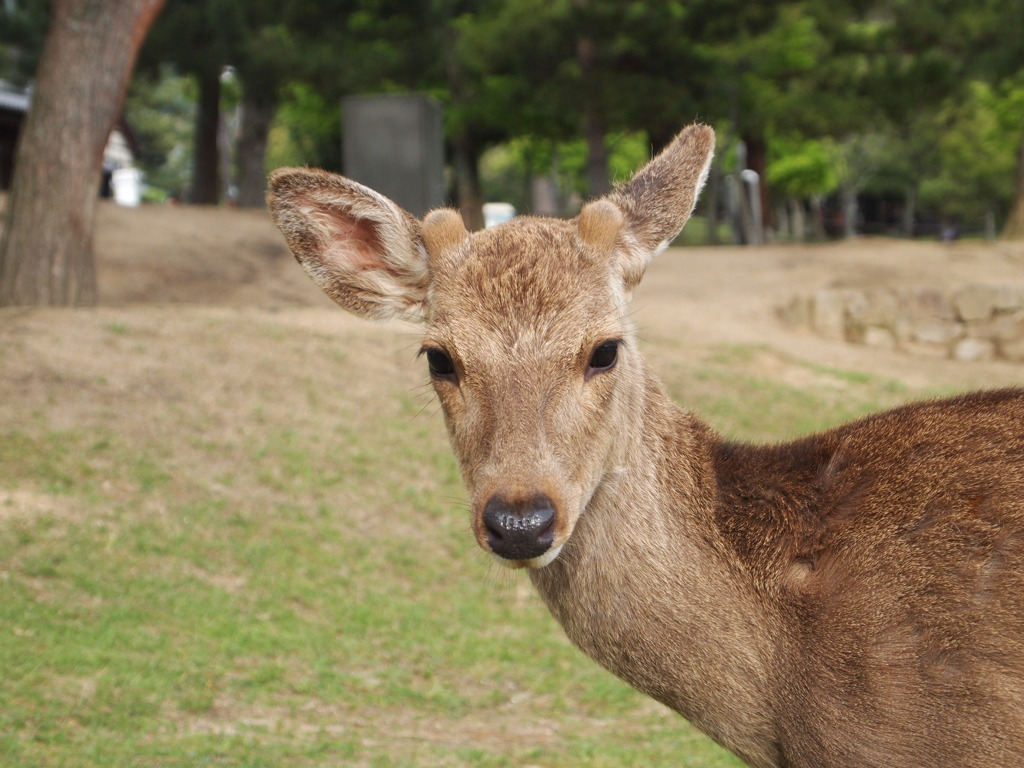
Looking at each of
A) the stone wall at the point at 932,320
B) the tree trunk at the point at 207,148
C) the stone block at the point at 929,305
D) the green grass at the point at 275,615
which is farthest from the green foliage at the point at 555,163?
the green grass at the point at 275,615

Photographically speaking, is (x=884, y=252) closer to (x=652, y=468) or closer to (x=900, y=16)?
(x=900, y=16)

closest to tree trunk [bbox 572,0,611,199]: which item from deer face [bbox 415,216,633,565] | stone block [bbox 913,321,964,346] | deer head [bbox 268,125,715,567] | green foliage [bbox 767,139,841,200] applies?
stone block [bbox 913,321,964,346]

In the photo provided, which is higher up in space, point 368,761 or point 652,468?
point 652,468

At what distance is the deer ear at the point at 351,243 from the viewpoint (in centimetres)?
390

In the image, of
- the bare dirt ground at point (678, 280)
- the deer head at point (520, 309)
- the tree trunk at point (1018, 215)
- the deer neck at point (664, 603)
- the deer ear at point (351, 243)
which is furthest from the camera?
the tree trunk at point (1018, 215)

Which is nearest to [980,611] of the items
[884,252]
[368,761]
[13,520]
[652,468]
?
[652,468]

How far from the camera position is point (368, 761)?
5.39 m

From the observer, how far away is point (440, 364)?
11.7ft

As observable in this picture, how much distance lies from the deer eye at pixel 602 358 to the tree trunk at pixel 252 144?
22926mm

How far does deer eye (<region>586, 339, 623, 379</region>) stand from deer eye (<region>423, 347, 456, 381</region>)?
0.43 metres

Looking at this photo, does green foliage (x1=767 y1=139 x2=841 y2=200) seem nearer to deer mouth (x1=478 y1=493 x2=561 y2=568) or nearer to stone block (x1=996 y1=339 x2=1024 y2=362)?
stone block (x1=996 y1=339 x2=1024 y2=362)

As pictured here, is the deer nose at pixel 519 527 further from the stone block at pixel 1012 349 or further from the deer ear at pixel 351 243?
the stone block at pixel 1012 349

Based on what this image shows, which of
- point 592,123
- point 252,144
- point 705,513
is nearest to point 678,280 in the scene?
point 592,123

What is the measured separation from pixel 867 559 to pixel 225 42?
21.0 m
